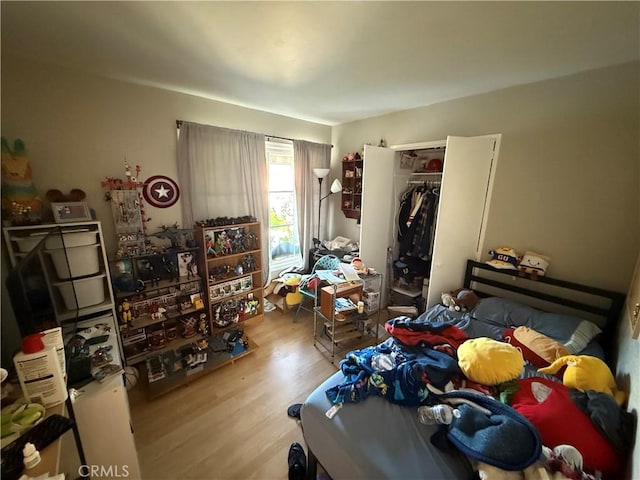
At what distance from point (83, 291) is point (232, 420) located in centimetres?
144

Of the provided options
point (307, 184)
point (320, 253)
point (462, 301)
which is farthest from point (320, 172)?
point (462, 301)

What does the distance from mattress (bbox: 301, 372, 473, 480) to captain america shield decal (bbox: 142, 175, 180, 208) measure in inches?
85.5

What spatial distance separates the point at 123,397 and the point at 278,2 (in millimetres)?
2060

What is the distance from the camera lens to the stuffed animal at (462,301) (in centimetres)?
223

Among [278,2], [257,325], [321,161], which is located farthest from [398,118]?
[257,325]

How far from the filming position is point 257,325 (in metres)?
2.87

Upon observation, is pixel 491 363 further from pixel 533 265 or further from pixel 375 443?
pixel 533 265

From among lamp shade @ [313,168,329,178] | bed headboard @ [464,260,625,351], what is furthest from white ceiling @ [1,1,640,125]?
bed headboard @ [464,260,625,351]

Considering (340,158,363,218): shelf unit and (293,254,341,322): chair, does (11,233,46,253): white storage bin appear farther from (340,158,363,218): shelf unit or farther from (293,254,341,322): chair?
(340,158,363,218): shelf unit

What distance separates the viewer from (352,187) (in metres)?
3.39

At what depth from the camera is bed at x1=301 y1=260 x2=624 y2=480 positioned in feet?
3.32

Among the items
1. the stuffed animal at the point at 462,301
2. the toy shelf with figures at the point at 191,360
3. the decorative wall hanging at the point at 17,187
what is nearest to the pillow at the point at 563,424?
the stuffed animal at the point at 462,301

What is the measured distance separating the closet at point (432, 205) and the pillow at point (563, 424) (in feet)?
4.20

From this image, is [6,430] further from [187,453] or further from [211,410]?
[211,410]
